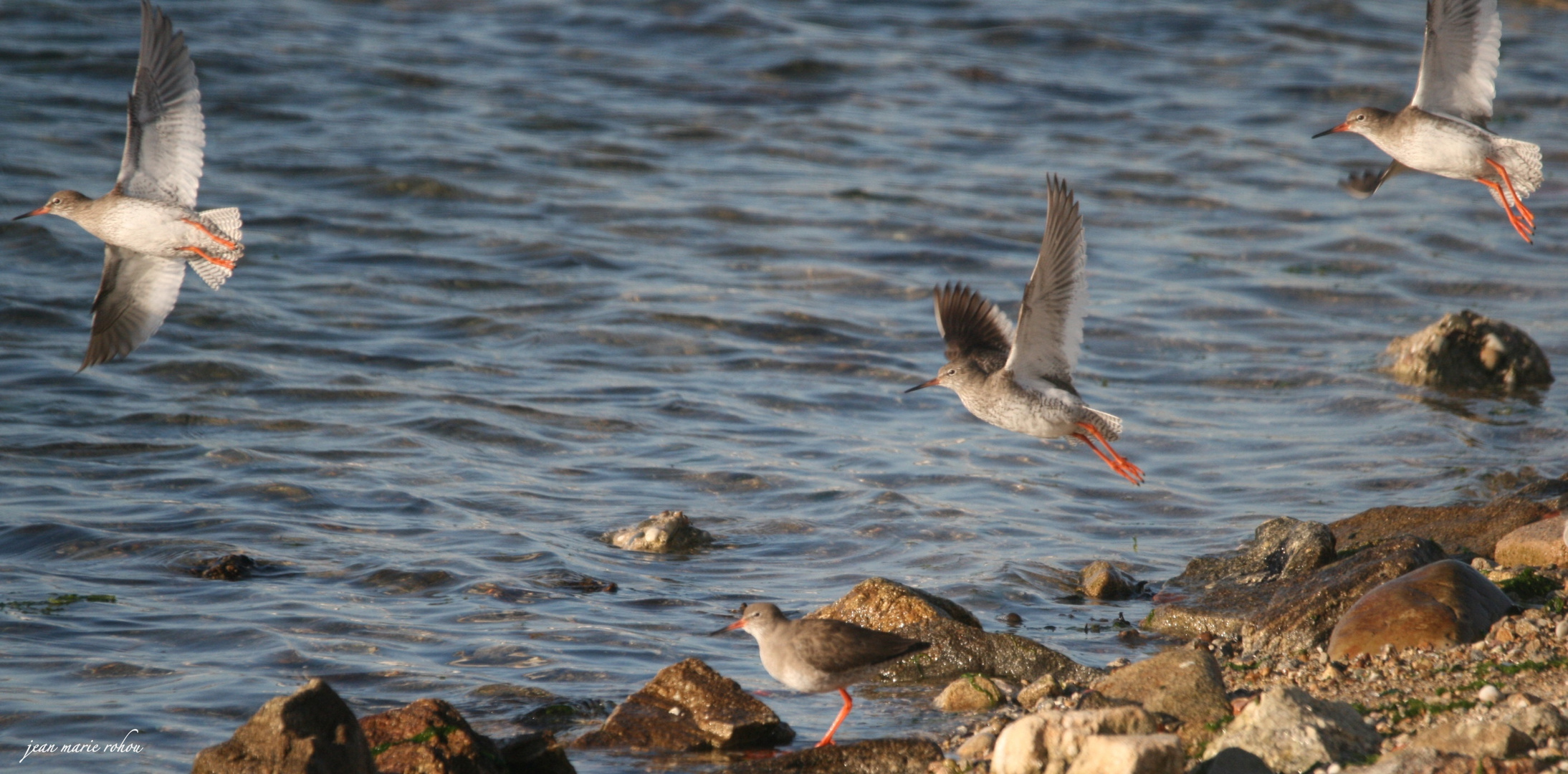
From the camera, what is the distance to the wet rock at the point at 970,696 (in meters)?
5.82

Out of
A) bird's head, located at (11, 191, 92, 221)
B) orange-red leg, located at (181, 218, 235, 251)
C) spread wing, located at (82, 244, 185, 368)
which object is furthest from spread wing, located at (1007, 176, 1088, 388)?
bird's head, located at (11, 191, 92, 221)

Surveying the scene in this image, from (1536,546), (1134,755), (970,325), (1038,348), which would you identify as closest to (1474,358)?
(1536,546)

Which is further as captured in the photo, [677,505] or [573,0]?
Result: [573,0]

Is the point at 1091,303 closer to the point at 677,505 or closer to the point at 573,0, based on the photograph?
the point at 677,505

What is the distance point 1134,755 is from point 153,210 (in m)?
5.52

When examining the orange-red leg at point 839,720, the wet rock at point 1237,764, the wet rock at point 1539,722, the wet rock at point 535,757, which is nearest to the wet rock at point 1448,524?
the wet rock at point 1539,722

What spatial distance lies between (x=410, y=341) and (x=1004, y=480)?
5019 mm

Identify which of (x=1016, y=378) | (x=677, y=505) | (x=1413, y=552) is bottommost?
(x=677, y=505)

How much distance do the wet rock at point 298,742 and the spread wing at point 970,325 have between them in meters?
3.86

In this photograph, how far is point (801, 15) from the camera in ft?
69.1

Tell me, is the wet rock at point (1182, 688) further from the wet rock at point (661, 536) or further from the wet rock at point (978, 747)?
the wet rock at point (661, 536)

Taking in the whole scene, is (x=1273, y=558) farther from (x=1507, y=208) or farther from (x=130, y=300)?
(x=130, y=300)

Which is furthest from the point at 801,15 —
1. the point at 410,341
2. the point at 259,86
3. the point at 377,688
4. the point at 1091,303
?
the point at 377,688

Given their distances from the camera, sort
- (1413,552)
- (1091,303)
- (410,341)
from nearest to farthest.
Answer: (1413,552), (410,341), (1091,303)
